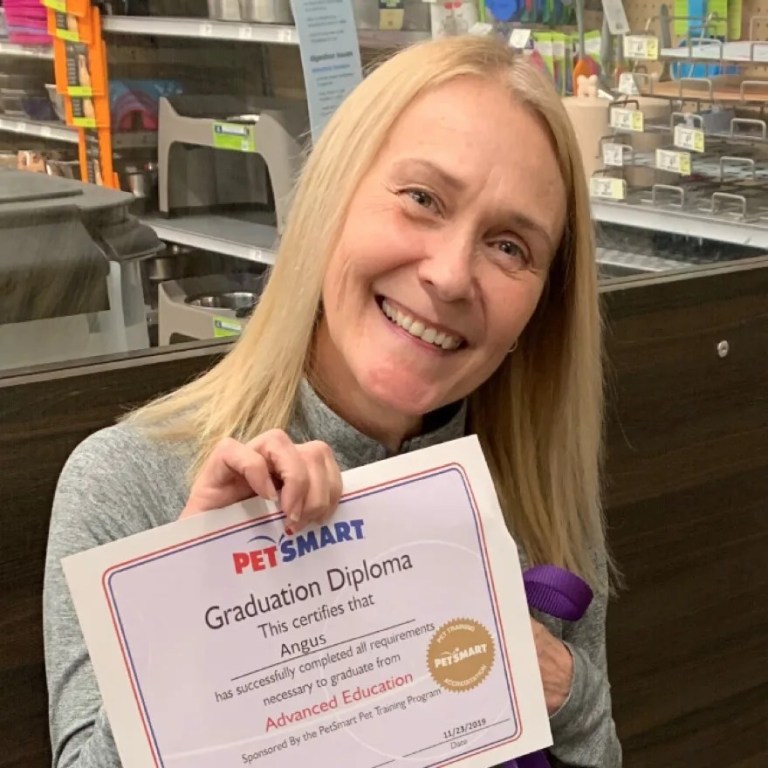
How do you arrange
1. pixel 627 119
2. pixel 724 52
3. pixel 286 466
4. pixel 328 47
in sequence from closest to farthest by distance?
pixel 286 466 < pixel 328 47 < pixel 724 52 < pixel 627 119

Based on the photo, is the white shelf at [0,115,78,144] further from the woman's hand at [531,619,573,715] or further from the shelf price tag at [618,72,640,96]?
the woman's hand at [531,619,573,715]

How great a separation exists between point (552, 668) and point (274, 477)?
14.8 inches

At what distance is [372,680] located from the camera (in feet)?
2.81

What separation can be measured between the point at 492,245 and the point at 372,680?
0.39m

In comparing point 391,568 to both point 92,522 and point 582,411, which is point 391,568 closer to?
point 92,522

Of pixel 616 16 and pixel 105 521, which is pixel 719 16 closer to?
pixel 616 16

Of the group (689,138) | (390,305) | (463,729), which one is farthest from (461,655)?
(689,138)

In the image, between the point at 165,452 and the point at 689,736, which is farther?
the point at 689,736

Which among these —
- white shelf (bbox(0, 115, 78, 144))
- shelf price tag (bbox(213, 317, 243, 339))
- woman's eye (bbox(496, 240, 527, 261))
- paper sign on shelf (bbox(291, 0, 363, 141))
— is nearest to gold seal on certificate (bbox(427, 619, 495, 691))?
woman's eye (bbox(496, 240, 527, 261))

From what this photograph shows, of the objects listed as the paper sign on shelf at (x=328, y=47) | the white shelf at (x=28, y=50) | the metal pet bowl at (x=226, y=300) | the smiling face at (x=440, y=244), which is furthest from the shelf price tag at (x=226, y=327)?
the white shelf at (x=28, y=50)

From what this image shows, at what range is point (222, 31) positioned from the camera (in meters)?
2.04

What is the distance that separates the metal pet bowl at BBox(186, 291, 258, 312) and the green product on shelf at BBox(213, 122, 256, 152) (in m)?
0.48

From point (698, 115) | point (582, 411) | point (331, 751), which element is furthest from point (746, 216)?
point (331, 751)

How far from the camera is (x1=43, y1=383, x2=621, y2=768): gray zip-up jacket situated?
2.82ft
